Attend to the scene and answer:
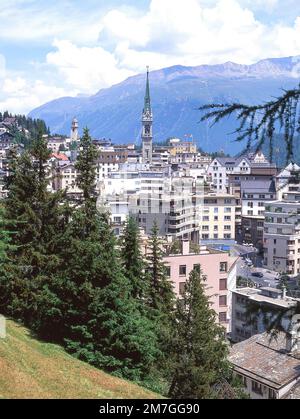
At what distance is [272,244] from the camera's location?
70.3 metres

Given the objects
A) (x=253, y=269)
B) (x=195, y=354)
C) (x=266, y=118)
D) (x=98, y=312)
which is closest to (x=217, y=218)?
(x=253, y=269)

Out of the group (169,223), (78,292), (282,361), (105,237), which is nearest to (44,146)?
(105,237)

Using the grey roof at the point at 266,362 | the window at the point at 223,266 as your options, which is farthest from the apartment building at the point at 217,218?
the grey roof at the point at 266,362

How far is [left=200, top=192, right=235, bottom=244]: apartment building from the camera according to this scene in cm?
8269

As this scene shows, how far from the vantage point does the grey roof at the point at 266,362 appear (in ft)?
79.8

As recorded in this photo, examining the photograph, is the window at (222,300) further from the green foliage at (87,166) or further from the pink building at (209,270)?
the green foliage at (87,166)

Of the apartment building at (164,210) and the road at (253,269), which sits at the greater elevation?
the apartment building at (164,210)

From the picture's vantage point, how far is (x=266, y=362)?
26.2m

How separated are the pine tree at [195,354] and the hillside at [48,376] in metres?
2.72

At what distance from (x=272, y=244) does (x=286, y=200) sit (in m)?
7.16

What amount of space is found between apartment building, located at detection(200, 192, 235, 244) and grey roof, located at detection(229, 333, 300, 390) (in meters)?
53.8

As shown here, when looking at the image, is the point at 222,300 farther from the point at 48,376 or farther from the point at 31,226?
the point at 48,376

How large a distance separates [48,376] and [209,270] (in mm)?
23953
